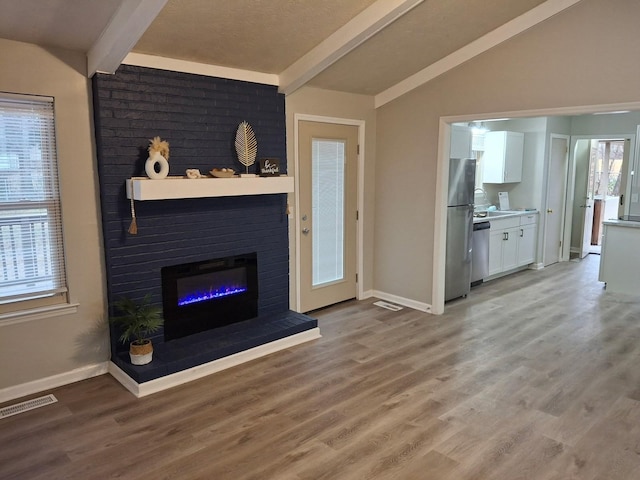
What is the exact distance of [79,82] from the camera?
3207 millimetres

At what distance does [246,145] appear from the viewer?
3910 mm

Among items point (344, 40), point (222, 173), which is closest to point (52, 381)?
point (222, 173)

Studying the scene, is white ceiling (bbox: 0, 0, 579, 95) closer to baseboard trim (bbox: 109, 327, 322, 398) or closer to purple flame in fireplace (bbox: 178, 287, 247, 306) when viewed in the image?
purple flame in fireplace (bbox: 178, 287, 247, 306)

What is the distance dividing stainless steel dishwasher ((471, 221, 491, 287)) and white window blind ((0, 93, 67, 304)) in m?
4.43

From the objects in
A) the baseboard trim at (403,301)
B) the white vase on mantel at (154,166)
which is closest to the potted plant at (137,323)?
the white vase on mantel at (154,166)

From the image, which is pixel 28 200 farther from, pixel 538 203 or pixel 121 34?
pixel 538 203

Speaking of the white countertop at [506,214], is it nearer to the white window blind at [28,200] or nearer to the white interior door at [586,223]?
the white interior door at [586,223]

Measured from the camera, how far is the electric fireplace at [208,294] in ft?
12.2

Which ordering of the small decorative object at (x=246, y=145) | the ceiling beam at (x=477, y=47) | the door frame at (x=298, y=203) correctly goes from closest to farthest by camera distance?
the ceiling beam at (x=477, y=47) → the small decorative object at (x=246, y=145) → the door frame at (x=298, y=203)

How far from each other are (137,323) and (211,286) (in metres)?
0.78

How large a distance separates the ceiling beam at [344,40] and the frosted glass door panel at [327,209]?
2.63 feet

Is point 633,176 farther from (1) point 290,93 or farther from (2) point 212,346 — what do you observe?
(2) point 212,346

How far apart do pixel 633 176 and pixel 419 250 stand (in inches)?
143

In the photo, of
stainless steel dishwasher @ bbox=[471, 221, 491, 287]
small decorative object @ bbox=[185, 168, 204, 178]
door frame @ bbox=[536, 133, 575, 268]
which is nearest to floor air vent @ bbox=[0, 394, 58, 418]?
small decorative object @ bbox=[185, 168, 204, 178]
